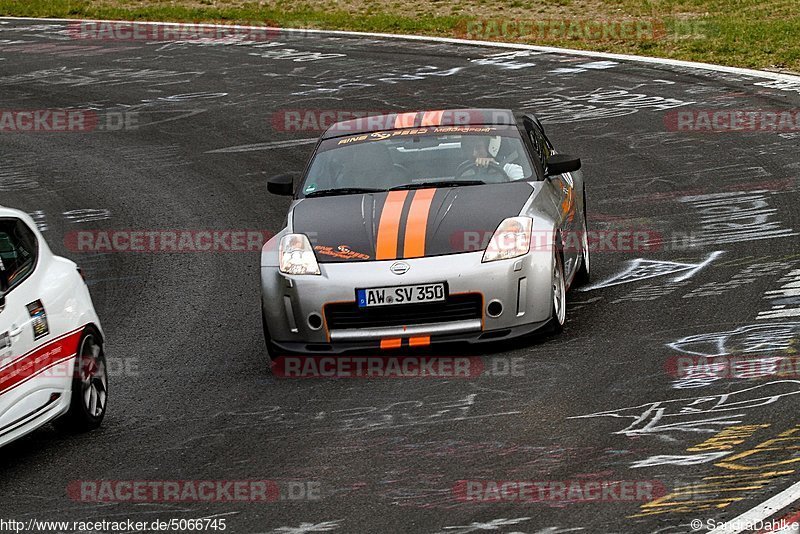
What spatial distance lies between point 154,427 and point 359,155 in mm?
3272

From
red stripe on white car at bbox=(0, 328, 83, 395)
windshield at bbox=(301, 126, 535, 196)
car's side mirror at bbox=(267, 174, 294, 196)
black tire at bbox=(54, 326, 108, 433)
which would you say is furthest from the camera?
car's side mirror at bbox=(267, 174, 294, 196)

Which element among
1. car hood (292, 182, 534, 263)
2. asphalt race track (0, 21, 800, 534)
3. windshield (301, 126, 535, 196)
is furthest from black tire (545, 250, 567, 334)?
windshield (301, 126, 535, 196)

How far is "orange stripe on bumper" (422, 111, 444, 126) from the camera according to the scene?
11.0 metres

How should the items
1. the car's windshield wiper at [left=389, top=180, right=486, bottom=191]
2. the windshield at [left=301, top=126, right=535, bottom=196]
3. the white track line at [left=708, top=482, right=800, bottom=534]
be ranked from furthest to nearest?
1. the windshield at [left=301, top=126, right=535, bottom=196]
2. the car's windshield wiper at [left=389, top=180, right=486, bottom=191]
3. the white track line at [left=708, top=482, right=800, bottom=534]

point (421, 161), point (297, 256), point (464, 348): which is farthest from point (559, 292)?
point (297, 256)

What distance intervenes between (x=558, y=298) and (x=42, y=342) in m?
3.57

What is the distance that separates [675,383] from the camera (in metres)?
8.19

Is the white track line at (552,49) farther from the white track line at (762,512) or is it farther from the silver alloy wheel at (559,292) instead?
the white track line at (762,512)

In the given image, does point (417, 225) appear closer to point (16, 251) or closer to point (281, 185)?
point (281, 185)

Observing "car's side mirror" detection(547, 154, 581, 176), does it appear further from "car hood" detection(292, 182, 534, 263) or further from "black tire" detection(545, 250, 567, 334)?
"black tire" detection(545, 250, 567, 334)

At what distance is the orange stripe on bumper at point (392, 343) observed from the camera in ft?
29.8

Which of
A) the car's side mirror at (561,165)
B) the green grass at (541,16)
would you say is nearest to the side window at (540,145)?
the car's side mirror at (561,165)

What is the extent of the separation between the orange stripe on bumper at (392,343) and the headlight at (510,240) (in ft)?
2.50

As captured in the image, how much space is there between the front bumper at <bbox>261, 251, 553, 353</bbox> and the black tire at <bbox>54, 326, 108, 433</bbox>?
1.36 meters
